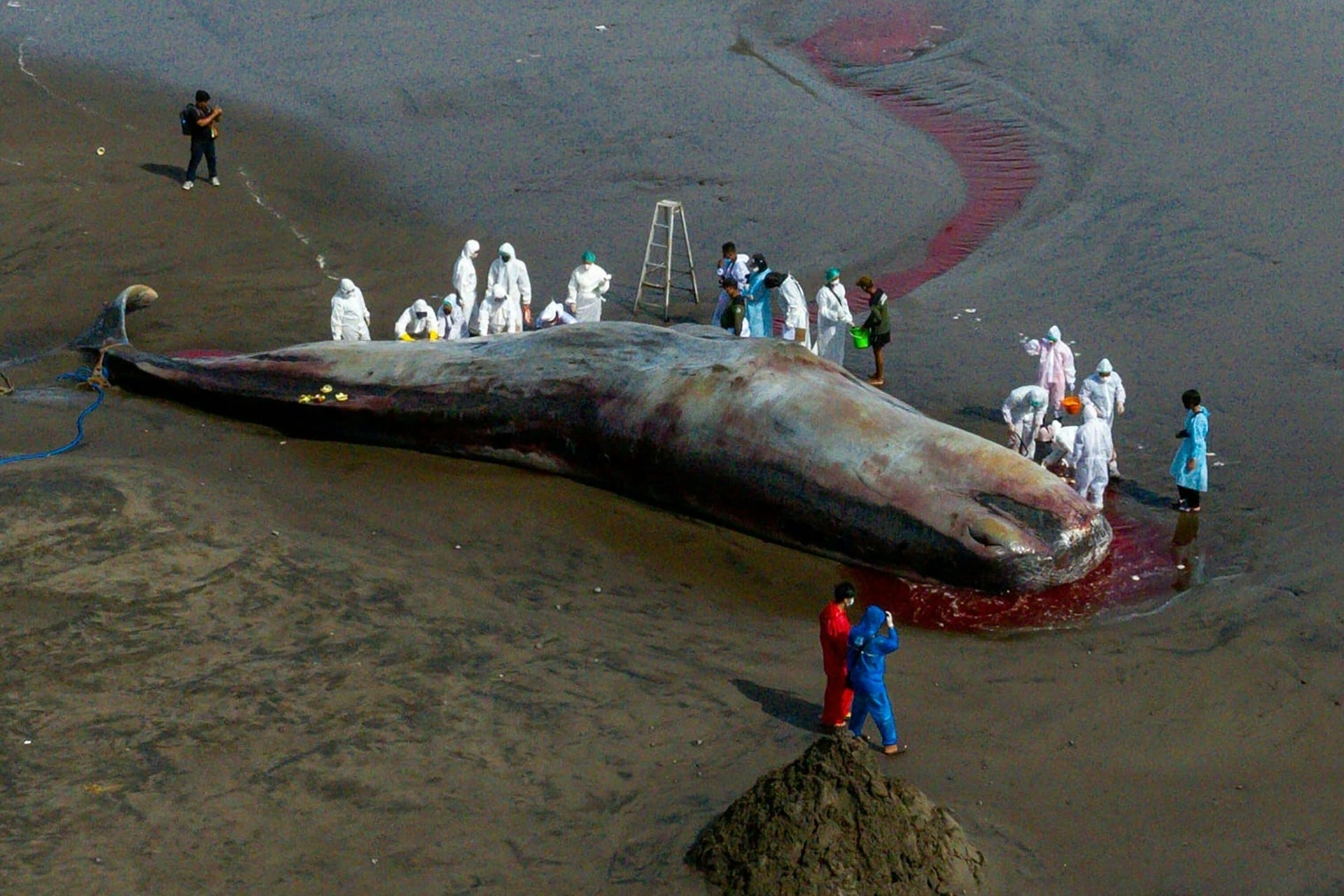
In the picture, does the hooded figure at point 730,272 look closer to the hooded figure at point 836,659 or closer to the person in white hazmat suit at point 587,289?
the person in white hazmat suit at point 587,289

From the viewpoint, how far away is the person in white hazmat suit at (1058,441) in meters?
14.7

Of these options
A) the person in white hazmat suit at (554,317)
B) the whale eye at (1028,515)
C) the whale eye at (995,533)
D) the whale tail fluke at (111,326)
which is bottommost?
the whale eye at (995,533)

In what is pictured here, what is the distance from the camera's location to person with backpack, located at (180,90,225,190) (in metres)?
22.8

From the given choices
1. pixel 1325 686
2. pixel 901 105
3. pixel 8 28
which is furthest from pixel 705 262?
pixel 8 28

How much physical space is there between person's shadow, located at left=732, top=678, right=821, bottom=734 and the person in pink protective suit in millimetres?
6870

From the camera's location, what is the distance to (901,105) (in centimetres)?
2788

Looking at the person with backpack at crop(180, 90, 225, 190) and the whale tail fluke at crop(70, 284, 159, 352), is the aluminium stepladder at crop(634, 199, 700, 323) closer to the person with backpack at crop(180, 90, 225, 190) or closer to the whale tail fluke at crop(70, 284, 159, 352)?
the whale tail fluke at crop(70, 284, 159, 352)

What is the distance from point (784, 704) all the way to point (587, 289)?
9.33m

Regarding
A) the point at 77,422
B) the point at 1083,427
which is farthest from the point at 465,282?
the point at 1083,427

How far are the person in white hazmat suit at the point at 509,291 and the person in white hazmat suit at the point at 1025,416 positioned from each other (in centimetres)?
665

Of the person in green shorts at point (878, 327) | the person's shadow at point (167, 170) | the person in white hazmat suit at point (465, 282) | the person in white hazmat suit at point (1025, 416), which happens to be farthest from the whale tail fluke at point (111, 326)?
the person in white hazmat suit at point (1025, 416)

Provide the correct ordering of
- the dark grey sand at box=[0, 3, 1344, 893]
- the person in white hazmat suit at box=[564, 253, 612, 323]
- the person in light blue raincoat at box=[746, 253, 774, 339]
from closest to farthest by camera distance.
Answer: the dark grey sand at box=[0, 3, 1344, 893]
the person in light blue raincoat at box=[746, 253, 774, 339]
the person in white hazmat suit at box=[564, 253, 612, 323]

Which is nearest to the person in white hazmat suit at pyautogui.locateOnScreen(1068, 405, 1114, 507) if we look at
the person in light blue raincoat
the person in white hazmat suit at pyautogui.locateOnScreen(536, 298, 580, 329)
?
the person in light blue raincoat

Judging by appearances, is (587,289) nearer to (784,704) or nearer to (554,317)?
(554,317)
